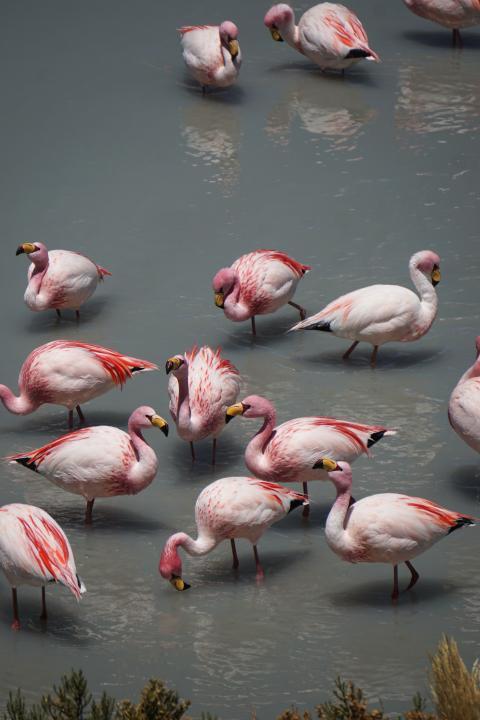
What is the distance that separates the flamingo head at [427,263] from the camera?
8.64 m

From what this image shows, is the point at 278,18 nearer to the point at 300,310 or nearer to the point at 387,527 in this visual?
the point at 300,310

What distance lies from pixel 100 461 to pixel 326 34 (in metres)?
5.89

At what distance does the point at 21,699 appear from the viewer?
5.77 m

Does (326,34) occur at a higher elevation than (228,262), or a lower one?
higher

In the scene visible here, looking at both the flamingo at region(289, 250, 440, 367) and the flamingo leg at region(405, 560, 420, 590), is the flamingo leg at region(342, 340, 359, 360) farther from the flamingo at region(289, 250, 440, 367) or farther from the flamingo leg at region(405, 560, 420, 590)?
the flamingo leg at region(405, 560, 420, 590)

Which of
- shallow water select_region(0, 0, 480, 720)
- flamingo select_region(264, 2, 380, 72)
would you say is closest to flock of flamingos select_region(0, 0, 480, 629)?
shallow water select_region(0, 0, 480, 720)

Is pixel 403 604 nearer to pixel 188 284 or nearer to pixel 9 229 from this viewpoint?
pixel 188 284

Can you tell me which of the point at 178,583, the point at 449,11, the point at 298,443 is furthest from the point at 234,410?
the point at 449,11

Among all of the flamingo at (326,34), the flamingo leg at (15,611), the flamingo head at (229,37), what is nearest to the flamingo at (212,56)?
the flamingo head at (229,37)

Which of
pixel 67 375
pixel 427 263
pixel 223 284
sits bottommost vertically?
pixel 67 375

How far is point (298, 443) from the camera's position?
7133mm

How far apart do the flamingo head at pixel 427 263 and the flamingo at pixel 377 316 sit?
6.4 inches

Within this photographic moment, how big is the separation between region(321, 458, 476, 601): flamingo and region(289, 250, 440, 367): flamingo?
6.21ft

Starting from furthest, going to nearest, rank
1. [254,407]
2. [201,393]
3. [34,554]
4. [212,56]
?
[212,56] < [201,393] < [254,407] < [34,554]
